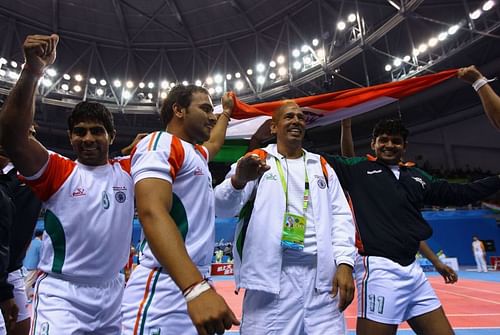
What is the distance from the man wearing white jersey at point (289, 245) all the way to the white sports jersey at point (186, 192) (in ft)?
0.99

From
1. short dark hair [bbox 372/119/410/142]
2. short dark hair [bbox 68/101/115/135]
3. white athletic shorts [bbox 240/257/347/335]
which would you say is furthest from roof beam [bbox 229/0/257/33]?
white athletic shorts [bbox 240/257/347/335]

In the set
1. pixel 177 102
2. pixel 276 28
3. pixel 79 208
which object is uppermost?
pixel 276 28

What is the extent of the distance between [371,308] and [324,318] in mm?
797

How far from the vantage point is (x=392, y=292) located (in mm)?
2703

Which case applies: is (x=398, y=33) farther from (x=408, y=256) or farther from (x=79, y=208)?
(x=79, y=208)

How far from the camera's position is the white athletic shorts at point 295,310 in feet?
6.94

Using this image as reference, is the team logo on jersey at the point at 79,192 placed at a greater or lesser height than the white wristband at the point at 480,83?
lesser

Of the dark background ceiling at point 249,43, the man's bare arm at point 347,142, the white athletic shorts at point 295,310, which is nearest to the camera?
the white athletic shorts at point 295,310

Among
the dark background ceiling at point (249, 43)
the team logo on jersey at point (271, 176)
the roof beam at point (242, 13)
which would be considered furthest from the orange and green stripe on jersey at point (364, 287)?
the roof beam at point (242, 13)

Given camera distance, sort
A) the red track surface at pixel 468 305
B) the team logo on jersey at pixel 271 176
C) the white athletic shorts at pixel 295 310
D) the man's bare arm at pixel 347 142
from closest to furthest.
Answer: the white athletic shorts at pixel 295 310 → the team logo on jersey at pixel 271 176 → the man's bare arm at pixel 347 142 → the red track surface at pixel 468 305

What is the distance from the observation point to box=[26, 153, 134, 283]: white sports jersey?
2139mm

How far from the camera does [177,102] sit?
2.24 meters

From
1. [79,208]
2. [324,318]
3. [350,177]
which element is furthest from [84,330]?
[350,177]

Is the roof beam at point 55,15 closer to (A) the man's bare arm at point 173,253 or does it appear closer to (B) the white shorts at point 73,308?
(B) the white shorts at point 73,308
